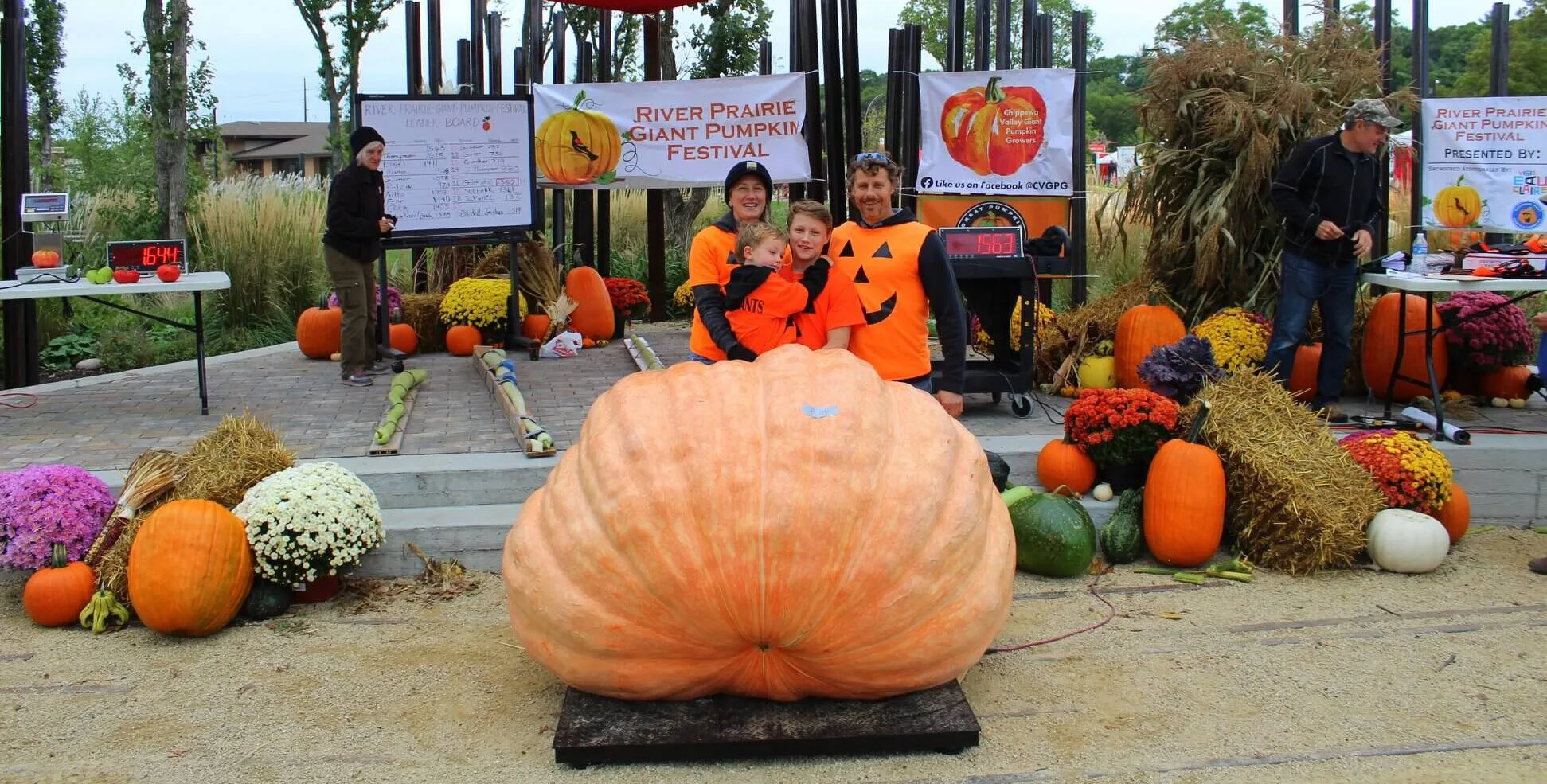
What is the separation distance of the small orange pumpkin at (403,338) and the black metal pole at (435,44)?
2085mm

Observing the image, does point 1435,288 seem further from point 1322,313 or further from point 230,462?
point 230,462

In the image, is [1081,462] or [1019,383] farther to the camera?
[1019,383]

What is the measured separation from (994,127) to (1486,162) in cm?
328

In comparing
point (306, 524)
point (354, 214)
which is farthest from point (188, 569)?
point (354, 214)

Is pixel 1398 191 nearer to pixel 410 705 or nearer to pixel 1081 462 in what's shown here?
pixel 1081 462

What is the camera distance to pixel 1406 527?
5.25m

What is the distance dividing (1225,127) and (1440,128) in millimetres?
1793

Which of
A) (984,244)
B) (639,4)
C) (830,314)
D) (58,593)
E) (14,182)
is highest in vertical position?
(639,4)

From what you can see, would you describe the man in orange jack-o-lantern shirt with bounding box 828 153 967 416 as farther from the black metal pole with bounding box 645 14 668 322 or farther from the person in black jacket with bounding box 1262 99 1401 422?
the black metal pole with bounding box 645 14 668 322

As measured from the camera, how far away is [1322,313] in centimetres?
694

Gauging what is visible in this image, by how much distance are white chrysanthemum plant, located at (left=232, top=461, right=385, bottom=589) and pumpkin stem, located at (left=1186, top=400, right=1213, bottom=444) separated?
3466 millimetres

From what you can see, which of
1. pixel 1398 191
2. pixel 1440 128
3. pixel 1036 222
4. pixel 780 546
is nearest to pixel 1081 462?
pixel 780 546

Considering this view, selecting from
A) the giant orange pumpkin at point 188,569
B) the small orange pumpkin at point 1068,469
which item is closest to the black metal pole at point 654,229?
the small orange pumpkin at point 1068,469

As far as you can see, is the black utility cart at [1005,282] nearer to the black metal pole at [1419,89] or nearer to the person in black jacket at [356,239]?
the black metal pole at [1419,89]
